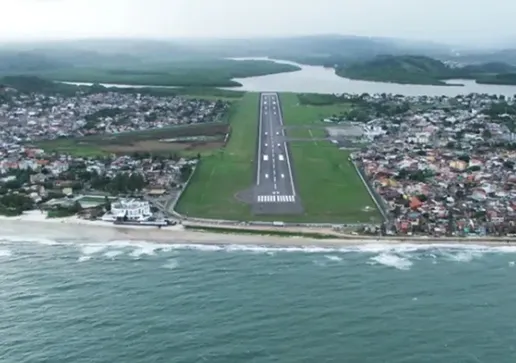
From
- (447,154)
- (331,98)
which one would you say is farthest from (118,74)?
(447,154)

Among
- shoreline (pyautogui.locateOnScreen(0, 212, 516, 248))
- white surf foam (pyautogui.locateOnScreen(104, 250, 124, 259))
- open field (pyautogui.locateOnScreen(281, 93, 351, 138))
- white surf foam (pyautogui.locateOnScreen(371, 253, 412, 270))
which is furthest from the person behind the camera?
open field (pyautogui.locateOnScreen(281, 93, 351, 138))

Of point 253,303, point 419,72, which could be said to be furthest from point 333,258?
point 419,72

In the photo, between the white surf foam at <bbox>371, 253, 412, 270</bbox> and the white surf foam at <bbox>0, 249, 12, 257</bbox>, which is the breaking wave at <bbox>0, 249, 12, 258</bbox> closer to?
the white surf foam at <bbox>0, 249, 12, 257</bbox>

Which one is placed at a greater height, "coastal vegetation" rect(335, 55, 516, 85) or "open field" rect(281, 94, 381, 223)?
"coastal vegetation" rect(335, 55, 516, 85)

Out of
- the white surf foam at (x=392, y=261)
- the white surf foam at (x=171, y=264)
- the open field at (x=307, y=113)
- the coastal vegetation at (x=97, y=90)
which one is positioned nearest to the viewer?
the white surf foam at (x=171, y=264)

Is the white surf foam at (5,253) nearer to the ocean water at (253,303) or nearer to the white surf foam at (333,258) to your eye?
the ocean water at (253,303)

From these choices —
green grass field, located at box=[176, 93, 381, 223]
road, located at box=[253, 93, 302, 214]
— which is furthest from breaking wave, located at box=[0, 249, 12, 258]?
road, located at box=[253, 93, 302, 214]

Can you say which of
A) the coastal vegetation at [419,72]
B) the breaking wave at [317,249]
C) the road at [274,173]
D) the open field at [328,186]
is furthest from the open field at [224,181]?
the coastal vegetation at [419,72]
